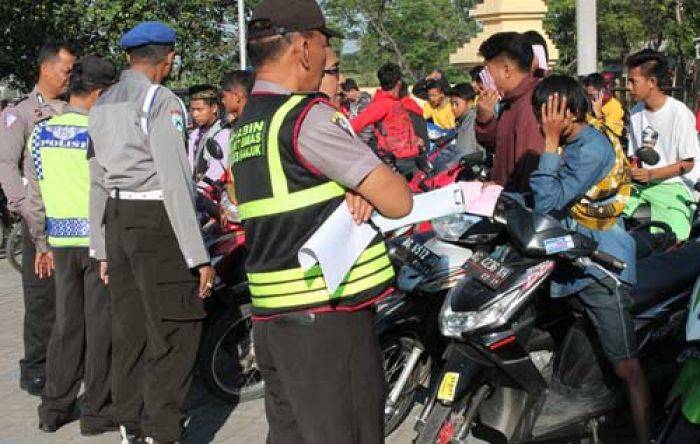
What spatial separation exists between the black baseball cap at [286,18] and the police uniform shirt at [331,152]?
10.3 inches

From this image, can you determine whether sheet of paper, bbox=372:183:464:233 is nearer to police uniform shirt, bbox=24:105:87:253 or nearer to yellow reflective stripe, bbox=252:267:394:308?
yellow reflective stripe, bbox=252:267:394:308

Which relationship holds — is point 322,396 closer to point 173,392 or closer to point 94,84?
point 173,392

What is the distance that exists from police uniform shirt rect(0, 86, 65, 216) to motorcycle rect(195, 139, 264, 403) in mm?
1057

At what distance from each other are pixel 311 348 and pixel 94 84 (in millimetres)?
2892

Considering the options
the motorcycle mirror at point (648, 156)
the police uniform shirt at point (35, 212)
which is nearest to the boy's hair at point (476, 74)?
the motorcycle mirror at point (648, 156)

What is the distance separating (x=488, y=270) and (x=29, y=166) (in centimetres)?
309

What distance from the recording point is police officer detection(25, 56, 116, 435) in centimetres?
520

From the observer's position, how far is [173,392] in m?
4.56

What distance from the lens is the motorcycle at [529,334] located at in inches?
149

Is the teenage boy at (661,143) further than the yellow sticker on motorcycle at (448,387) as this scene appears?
Yes

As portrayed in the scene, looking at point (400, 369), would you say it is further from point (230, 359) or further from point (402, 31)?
point (402, 31)

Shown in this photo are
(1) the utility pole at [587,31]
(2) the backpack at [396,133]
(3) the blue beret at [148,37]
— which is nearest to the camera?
(3) the blue beret at [148,37]

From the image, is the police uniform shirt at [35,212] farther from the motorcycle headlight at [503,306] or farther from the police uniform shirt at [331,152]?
the police uniform shirt at [331,152]

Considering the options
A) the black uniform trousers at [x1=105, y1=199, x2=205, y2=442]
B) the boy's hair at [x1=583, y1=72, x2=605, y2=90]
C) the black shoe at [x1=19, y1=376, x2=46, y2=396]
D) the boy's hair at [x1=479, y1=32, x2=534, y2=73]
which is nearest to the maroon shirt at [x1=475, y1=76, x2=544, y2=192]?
the boy's hair at [x1=479, y1=32, x2=534, y2=73]
